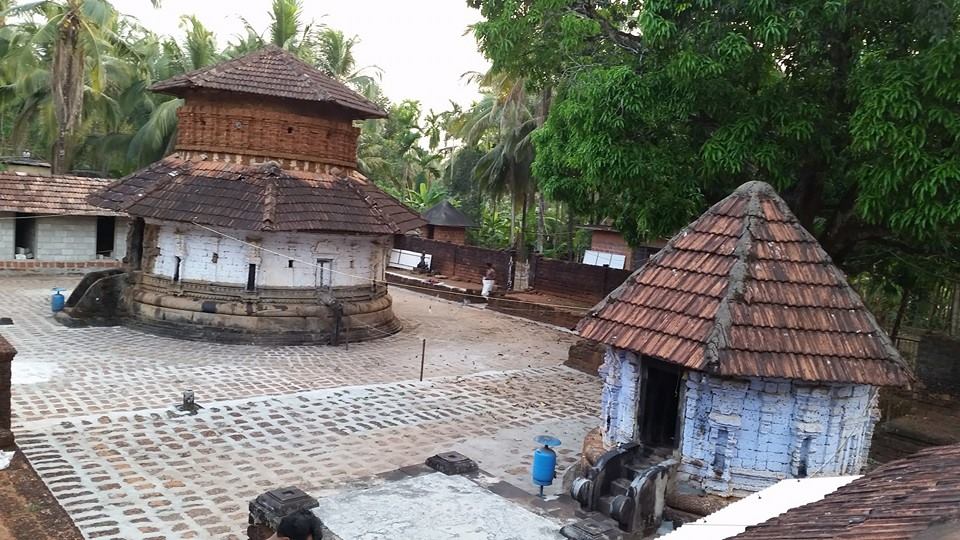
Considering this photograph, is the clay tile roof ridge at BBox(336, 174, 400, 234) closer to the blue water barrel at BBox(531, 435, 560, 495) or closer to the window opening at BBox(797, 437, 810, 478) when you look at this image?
the blue water barrel at BBox(531, 435, 560, 495)

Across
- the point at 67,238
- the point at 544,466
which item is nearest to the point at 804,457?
the point at 544,466

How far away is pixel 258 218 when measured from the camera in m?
16.4

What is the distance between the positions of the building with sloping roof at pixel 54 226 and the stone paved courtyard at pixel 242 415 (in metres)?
5.52

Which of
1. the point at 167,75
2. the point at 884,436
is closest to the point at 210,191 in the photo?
the point at 884,436

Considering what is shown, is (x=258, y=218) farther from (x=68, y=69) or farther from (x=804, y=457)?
(x=68, y=69)

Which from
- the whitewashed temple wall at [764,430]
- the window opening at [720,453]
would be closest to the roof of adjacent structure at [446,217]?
the whitewashed temple wall at [764,430]

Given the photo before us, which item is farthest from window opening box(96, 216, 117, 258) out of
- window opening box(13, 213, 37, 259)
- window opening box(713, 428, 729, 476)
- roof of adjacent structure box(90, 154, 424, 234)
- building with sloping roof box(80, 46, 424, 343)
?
window opening box(713, 428, 729, 476)

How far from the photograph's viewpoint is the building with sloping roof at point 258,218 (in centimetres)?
1728

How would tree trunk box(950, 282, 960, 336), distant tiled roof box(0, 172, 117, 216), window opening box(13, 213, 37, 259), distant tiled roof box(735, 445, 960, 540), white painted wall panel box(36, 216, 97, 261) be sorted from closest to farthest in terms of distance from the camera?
distant tiled roof box(735, 445, 960, 540)
tree trunk box(950, 282, 960, 336)
distant tiled roof box(0, 172, 117, 216)
window opening box(13, 213, 37, 259)
white painted wall panel box(36, 216, 97, 261)

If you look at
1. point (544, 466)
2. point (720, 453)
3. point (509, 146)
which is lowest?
point (544, 466)

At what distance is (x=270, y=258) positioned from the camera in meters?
17.7

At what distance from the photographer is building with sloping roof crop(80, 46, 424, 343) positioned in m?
17.3

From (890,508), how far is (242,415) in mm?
10087

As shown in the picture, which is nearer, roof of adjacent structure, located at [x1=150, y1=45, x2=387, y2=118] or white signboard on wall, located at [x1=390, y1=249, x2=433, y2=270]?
roof of adjacent structure, located at [x1=150, y1=45, x2=387, y2=118]
